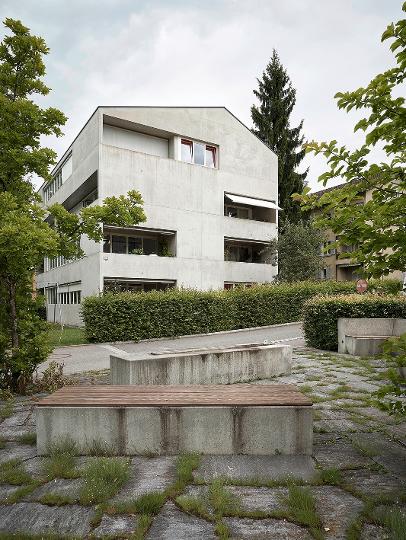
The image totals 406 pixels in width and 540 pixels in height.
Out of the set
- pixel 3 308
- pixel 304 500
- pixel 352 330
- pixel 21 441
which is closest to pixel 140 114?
pixel 352 330

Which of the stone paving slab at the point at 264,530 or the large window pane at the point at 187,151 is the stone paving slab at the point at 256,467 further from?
the large window pane at the point at 187,151

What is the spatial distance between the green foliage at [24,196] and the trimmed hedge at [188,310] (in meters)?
8.84

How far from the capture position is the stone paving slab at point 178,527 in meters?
2.80

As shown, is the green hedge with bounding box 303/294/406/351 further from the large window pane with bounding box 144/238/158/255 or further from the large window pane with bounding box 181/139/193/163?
the large window pane with bounding box 181/139/193/163

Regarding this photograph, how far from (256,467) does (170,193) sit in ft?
70.3

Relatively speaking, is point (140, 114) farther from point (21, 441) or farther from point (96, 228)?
point (21, 441)

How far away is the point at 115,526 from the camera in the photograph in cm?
294

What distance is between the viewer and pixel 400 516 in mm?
2906

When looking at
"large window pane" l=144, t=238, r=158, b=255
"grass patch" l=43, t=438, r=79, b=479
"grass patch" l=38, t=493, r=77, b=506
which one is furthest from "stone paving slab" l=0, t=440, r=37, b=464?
"large window pane" l=144, t=238, r=158, b=255

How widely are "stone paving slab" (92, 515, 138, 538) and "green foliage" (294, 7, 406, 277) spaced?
101 inches

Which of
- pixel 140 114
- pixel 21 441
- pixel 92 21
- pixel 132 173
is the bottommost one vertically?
pixel 21 441

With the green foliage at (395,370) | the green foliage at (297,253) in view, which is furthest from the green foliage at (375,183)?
the green foliage at (297,253)

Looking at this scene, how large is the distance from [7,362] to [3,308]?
917mm

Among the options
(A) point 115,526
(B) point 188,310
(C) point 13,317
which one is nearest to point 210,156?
(B) point 188,310
